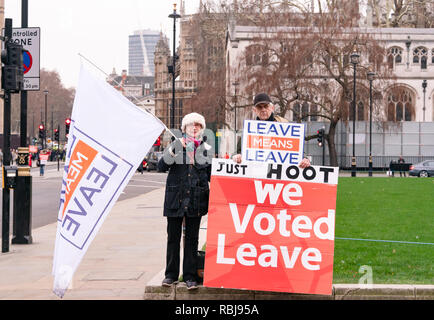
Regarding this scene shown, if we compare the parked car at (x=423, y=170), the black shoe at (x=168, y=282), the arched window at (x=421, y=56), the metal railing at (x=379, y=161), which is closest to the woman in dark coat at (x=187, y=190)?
the black shoe at (x=168, y=282)

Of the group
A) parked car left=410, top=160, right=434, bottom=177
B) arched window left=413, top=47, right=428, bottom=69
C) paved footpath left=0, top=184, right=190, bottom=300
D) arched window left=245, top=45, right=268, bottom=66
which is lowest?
parked car left=410, top=160, right=434, bottom=177

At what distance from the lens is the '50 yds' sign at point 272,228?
23.5 ft

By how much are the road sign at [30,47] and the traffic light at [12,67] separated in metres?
1.13

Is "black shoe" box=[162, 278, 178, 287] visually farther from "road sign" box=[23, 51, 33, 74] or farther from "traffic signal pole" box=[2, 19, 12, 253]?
"road sign" box=[23, 51, 33, 74]

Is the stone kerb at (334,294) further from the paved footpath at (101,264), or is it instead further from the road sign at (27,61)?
the road sign at (27,61)

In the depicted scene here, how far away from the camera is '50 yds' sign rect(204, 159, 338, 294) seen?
7.15 meters

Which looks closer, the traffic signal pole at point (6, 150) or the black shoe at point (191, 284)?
the black shoe at point (191, 284)

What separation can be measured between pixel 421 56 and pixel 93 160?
6632 cm

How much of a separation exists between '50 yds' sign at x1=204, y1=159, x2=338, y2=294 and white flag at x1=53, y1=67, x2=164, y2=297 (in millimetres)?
902

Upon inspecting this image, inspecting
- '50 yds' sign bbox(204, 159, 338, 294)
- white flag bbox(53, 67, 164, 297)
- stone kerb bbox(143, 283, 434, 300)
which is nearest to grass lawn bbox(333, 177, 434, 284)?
stone kerb bbox(143, 283, 434, 300)

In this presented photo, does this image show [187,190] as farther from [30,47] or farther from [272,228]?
[30,47]

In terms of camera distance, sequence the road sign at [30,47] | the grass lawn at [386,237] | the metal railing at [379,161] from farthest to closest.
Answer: the metal railing at [379,161], the road sign at [30,47], the grass lawn at [386,237]

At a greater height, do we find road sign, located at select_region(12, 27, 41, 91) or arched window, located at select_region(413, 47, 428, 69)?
arched window, located at select_region(413, 47, 428, 69)
